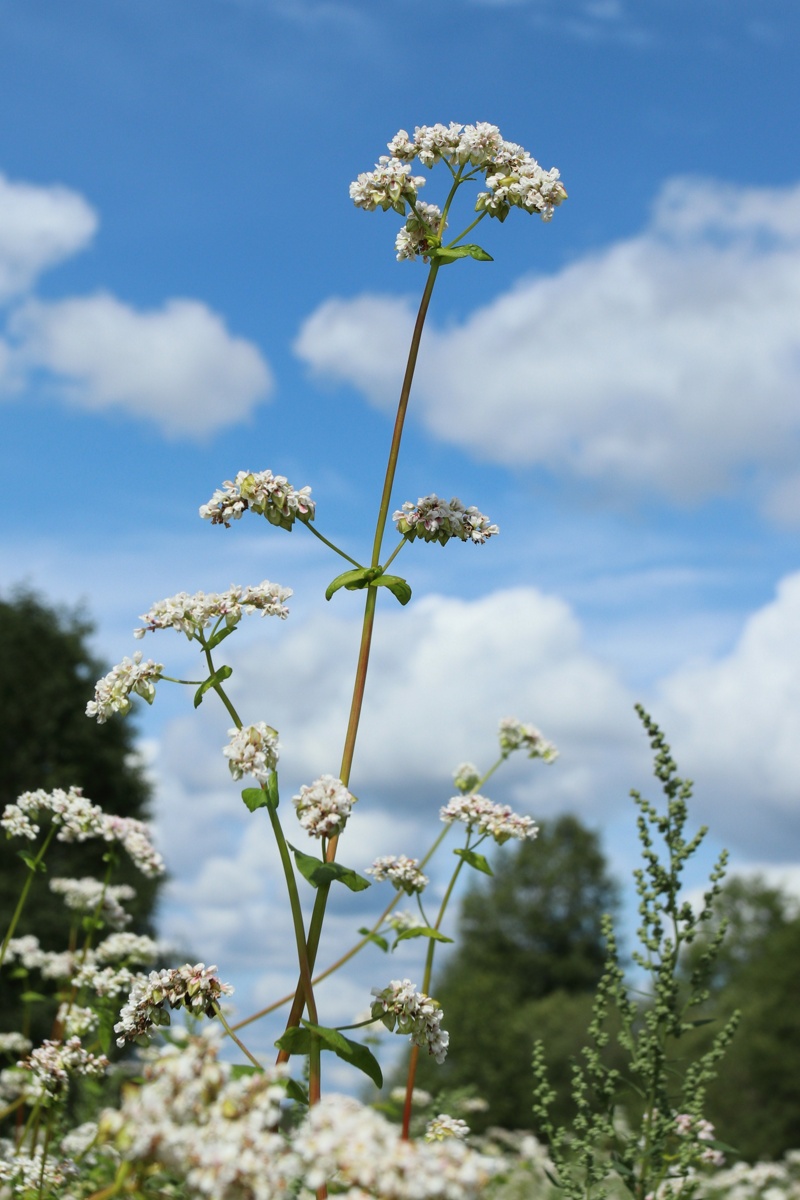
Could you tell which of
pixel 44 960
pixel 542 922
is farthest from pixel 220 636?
pixel 542 922

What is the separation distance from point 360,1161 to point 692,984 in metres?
3.84

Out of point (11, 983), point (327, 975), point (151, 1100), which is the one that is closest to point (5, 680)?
point (11, 983)

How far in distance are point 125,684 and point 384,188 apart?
2.20 m

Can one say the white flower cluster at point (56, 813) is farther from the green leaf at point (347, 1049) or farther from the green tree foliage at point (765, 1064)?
the green tree foliage at point (765, 1064)

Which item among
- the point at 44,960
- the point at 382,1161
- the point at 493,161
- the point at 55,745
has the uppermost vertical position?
the point at 55,745

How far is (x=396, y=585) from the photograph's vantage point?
4.11m

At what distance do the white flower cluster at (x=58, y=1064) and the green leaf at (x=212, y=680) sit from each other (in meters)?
2.16

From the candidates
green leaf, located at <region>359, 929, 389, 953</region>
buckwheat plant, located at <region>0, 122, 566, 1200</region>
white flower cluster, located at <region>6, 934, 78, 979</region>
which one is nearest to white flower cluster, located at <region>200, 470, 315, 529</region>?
buckwheat plant, located at <region>0, 122, 566, 1200</region>

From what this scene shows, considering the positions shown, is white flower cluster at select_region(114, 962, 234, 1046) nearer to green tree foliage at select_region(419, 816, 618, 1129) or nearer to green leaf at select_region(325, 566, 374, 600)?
green leaf at select_region(325, 566, 374, 600)

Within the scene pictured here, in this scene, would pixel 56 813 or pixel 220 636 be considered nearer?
pixel 220 636

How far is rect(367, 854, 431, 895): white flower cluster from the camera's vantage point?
229 inches

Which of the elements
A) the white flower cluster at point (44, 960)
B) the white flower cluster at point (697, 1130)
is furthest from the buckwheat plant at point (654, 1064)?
the white flower cluster at point (44, 960)

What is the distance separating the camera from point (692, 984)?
5512mm

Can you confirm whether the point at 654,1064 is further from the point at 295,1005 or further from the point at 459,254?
the point at 459,254
